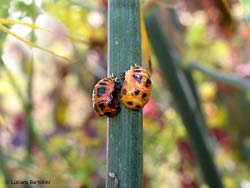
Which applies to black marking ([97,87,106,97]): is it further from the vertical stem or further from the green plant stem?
the green plant stem

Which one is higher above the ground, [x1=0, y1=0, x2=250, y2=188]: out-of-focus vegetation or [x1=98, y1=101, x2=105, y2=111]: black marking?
[x1=0, y1=0, x2=250, y2=188]: out-of-focus vegetation

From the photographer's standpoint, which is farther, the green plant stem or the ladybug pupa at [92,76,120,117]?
the green plant stem

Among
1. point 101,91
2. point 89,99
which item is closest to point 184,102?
point 89,99

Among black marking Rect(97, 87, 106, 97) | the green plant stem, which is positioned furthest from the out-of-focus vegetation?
black marking Rect(97, 87, 106, 97)

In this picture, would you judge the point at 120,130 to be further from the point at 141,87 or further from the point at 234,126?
the point at 234,126

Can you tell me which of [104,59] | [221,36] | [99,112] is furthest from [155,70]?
Result: [99,112]

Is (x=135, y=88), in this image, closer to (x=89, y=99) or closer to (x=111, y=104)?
(x=111, y=104)
